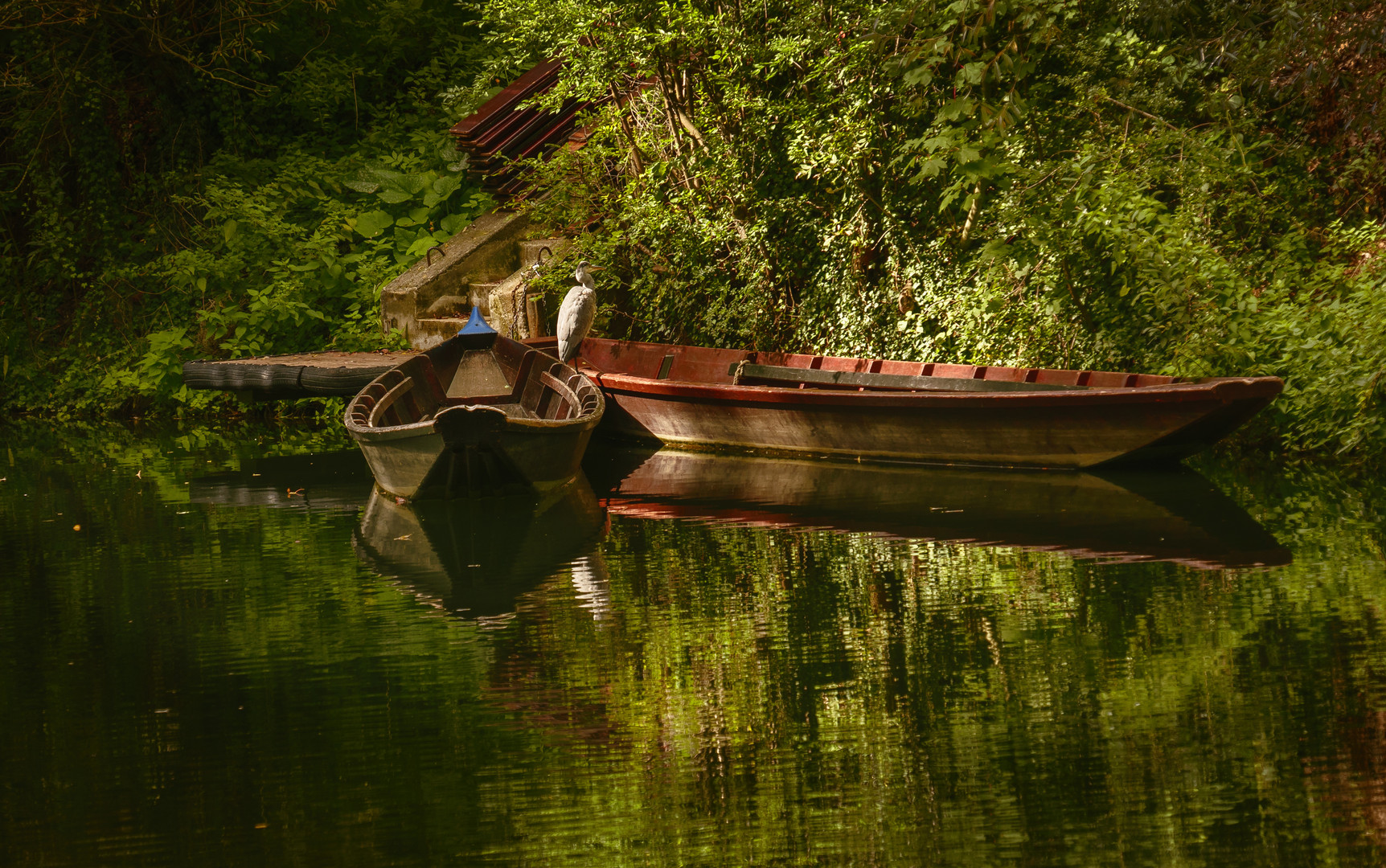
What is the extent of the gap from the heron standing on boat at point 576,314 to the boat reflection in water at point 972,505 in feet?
5.49

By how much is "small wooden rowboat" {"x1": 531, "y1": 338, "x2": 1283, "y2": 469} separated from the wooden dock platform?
2133 mm

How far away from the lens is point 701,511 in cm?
851

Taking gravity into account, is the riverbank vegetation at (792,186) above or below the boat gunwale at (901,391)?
above

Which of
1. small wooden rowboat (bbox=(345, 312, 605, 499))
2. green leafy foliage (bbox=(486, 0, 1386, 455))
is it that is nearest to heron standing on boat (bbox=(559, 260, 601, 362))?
small wooden rowboat (bbox=(345, 312, 605, 499))

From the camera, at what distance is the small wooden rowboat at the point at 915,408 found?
874 cm

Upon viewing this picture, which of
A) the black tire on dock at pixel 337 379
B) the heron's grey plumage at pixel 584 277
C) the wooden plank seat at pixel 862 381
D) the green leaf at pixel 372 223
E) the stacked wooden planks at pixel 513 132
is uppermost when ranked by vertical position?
the stacked wooden planks at pixel 513 132

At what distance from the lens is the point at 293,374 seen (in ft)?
42.5

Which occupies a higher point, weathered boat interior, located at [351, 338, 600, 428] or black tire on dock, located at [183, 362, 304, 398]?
black tire on dock, located at [183, 362, 304, 398]

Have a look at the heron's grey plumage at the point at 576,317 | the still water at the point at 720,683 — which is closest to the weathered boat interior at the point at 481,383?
the heron's grey plumage at the point at 576,317

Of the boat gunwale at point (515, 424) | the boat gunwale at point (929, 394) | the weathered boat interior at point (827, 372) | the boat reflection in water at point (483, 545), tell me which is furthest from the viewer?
the weathered boat interior at point (827, 372)

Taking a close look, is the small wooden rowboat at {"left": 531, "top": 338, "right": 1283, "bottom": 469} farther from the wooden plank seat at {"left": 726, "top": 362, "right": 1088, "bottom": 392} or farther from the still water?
the still water

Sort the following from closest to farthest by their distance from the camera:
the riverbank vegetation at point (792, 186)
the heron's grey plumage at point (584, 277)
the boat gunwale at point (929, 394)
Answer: the boat gunwale at point (929, 394) < the riverbank vegetation at point (792, 186) < the heron's grey plumage at point (584, 277)

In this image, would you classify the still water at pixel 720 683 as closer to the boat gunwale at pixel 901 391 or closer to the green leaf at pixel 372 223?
the boat gunwale at pixel 901 391

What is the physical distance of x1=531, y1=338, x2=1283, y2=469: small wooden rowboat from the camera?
28.7 feet
